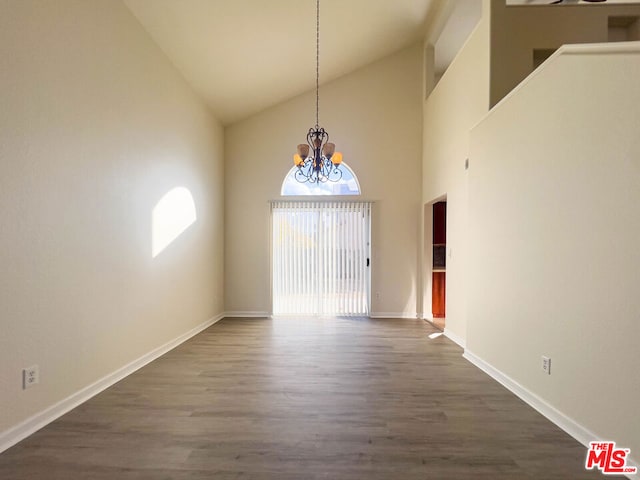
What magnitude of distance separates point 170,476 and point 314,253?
480 centimetres

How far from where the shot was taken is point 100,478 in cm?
190

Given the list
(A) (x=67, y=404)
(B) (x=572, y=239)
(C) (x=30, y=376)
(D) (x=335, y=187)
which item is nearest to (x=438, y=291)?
(D) (x=335, y=187)

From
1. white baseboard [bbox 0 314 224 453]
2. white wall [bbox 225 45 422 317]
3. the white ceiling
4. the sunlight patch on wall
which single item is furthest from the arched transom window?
white baseboard [bbox 0 314 224 453]

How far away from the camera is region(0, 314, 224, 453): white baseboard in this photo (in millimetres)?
2195

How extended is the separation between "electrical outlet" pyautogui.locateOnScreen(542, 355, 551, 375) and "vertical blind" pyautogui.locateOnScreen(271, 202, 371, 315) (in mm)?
3952

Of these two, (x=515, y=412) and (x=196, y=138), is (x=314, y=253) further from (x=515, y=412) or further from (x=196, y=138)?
(x=515, y=412)

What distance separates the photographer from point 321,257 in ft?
21.4

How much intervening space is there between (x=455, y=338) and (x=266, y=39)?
474 centimetres

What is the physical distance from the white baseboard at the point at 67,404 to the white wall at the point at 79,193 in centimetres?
5

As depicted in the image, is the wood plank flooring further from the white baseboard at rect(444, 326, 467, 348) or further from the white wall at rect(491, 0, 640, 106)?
the white wall at rect(491, 0, 640, 106)

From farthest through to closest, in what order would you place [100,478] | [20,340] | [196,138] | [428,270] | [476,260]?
1. [428,270]
2. [196,138]
3. [476,260]
4. [20,340]
5. [100,478]

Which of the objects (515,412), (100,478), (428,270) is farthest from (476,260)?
(100,478)

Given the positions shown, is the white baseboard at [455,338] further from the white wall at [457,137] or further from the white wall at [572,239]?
the white wall at [572,239]

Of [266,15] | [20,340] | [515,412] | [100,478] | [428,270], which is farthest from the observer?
[428,270]
